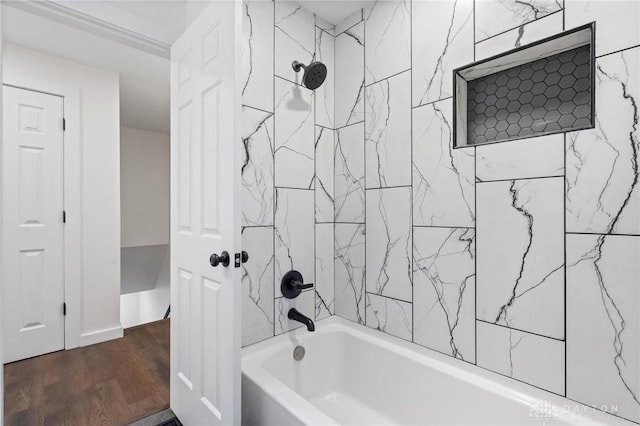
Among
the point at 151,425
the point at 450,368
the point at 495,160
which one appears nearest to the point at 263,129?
the point at 495,160

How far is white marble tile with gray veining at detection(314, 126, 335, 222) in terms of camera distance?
1978 mm

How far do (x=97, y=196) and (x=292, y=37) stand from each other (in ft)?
7.06

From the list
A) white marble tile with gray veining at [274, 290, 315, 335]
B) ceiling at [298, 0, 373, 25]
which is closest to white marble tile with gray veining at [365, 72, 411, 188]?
ceiling at [298, 0, 373, 25]

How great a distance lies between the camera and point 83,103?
2.65 meters

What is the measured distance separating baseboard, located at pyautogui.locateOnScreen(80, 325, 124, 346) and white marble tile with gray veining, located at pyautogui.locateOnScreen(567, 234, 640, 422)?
3165 millimetres

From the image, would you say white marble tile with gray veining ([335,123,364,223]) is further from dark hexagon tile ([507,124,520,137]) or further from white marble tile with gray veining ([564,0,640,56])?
white marble tile with gray veining ([564,0,640,56])

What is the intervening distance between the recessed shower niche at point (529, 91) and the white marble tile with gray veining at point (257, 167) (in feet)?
3.16

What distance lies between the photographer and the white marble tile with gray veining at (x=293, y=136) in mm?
1786

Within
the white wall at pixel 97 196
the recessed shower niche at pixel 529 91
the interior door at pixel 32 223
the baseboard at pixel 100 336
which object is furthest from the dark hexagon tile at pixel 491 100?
the baseboard at pixel 100 336

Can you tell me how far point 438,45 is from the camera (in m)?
1.52

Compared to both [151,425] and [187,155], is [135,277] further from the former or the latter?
[187,155]

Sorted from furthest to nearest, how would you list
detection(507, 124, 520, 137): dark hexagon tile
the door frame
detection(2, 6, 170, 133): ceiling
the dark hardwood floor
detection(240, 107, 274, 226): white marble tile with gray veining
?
→ the door frame < detection(2, 6, 170, 133): ceiling < the dark hardwood floor < detection(240, 107, 274, 226): white marble tile with gray veining < detection(507, 124, 520, 137): dark hexagon tile

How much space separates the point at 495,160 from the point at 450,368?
95cm

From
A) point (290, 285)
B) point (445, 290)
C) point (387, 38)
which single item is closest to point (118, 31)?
point (387, 38)
